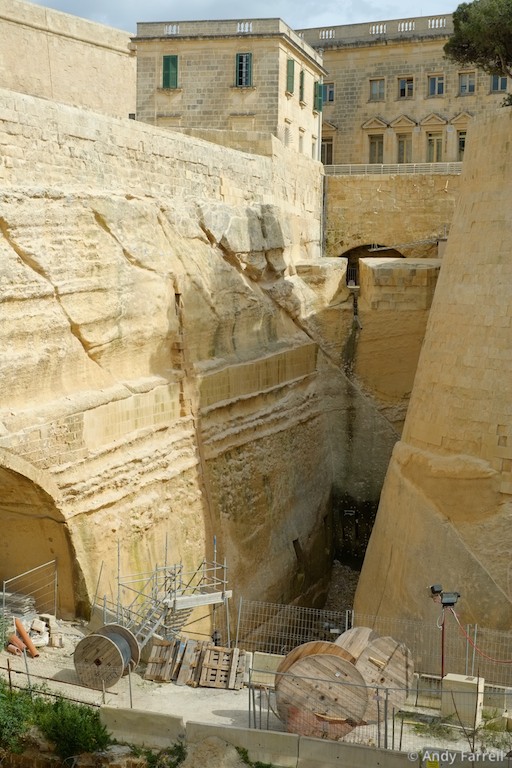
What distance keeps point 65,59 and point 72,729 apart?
2230 centimetres

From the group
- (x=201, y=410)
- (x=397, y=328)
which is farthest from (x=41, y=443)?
(x=397, y=328)

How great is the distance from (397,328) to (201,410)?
6.56 meters

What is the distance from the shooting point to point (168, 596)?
16031 mm

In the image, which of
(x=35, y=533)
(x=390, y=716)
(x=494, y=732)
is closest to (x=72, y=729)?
(x=35, y=533)

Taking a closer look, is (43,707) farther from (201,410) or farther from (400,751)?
(201,410)

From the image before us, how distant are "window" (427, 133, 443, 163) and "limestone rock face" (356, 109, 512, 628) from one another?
59.4 feet

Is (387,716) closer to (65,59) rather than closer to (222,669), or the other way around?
(222,669)

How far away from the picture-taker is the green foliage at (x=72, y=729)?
43.6 feet

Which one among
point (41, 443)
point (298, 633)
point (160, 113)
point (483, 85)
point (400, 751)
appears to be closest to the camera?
point (400, 751)

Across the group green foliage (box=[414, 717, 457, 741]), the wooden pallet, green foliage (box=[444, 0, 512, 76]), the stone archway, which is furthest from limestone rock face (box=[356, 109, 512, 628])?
the stone archway

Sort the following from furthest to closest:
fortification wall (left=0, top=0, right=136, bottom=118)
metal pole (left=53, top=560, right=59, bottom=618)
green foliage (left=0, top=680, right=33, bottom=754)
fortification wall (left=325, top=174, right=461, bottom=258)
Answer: fortification wall (left=0, top=0, right=136, bottom=118)
fortification wall (left=325, top=174, right=461, bottom=258)
metal pole (left=53, top=560, right=59, bottom=618)
green foliage (left=0, top=680, right=33, bottom=754)

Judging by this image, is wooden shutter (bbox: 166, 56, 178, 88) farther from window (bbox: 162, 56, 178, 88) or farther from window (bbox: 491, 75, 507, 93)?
window (bbox: 491, 75, 507, 93)

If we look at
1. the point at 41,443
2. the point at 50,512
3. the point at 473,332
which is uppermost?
the point at 473,332

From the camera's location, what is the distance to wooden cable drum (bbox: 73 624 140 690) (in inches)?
557
